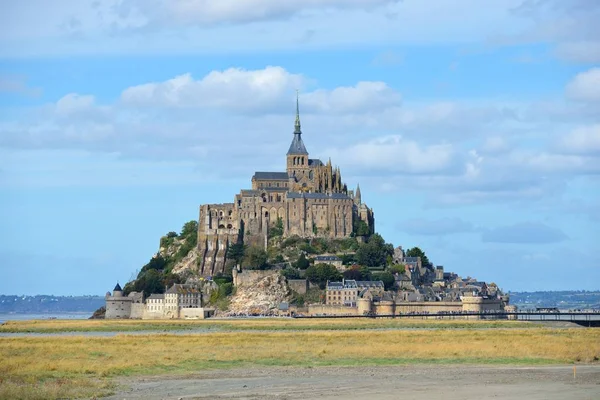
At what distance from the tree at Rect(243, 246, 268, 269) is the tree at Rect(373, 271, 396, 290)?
14.9m

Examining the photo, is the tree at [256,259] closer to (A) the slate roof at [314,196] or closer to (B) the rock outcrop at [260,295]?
(B) the rock outcrop at [260,295]

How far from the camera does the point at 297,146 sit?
167375mm

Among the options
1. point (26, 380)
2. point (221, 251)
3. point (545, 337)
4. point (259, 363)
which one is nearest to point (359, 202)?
point (221, 251)

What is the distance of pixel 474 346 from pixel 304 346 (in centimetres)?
1020

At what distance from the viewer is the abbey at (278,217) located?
15300 cm

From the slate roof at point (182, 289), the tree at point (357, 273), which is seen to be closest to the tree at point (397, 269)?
the tree at point (357, 273)

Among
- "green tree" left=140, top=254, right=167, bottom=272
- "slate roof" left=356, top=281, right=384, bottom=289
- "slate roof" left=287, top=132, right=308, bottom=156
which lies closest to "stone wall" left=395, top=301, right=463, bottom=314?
"slate roof" left=356, top=281, right=384, bottom=289

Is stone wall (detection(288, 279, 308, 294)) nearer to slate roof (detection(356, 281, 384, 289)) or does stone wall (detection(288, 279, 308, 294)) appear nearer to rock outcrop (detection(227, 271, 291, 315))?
rock outcrop (detection(227, 271, 291, 315))

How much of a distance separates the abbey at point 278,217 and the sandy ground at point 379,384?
330 feet

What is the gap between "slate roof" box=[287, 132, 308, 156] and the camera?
545ft

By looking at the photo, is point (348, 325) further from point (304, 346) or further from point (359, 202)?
point (359, 202)

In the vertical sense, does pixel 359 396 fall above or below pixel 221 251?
below

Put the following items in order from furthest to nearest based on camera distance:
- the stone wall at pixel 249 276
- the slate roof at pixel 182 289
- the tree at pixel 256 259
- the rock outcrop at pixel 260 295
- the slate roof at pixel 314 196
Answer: the slate roof at pixel 314 196 < the tree at pixel 256 259 < the stone wall at pixel 249 276 < the slate roof at pixel 182 289 < the rock outcrop at pixel 260 295

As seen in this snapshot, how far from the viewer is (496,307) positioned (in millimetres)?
141375
